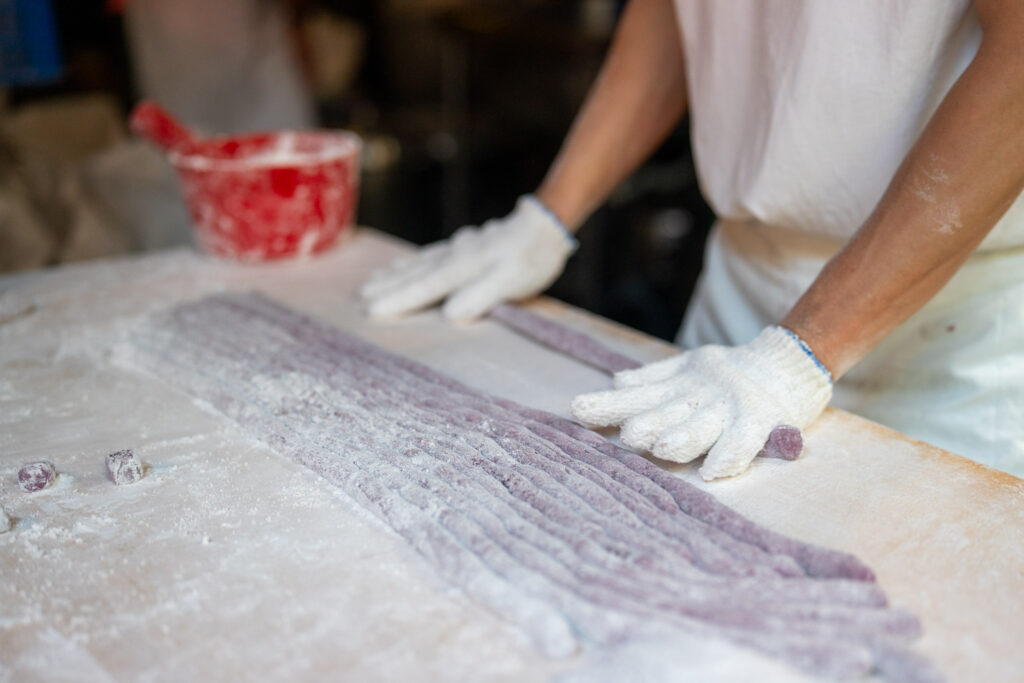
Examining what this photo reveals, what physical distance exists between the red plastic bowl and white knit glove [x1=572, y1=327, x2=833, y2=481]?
3.10ft

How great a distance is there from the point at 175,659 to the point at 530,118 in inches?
186

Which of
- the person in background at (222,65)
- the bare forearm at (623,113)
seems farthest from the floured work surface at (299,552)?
the person in background at (222,65)

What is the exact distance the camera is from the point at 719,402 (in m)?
1.04

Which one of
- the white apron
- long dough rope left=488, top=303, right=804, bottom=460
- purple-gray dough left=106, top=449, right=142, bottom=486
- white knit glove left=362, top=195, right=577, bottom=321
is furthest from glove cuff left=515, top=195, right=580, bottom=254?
purple-gray dough left=106, top=449, right=142, bottom=486

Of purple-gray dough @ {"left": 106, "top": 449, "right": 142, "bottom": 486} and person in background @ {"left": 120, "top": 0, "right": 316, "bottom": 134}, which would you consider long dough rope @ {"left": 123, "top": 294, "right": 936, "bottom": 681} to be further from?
person in background @ {"left": 120, "top": 0, "right": 316, "bottom": 134}

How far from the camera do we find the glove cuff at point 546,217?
158cm

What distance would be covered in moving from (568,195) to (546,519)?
85 centimetres

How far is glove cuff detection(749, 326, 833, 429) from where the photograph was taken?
1.06m

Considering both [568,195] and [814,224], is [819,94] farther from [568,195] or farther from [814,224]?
[568,195]

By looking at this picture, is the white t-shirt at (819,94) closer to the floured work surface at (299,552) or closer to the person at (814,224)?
the person at (814,224)

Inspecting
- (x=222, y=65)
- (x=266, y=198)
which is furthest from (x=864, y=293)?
(x=222, y=65)

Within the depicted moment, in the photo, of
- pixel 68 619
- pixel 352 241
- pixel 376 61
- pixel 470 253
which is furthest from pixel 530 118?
pixel 68 619

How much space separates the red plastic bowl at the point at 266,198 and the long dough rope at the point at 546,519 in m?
0.51

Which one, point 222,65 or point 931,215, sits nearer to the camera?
point 931,215
